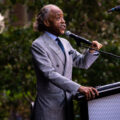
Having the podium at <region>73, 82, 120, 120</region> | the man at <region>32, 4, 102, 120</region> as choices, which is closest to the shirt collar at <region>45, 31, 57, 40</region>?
the man at <region>32, 4, 102, 120</region>

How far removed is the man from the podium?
0.16 metres

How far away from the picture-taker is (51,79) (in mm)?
3783

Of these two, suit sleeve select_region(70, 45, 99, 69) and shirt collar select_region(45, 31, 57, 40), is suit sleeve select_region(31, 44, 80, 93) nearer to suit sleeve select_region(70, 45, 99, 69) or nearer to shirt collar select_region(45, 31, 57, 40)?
shirt collar select_region(45, 31, 57, 40)

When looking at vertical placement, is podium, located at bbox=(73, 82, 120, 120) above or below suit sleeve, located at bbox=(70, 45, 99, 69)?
below

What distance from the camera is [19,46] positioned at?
28.7 ft

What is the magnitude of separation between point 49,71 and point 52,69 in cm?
4

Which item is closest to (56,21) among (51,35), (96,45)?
(51,35)

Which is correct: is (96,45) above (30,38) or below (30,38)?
above

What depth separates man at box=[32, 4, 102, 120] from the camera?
3.80 meters

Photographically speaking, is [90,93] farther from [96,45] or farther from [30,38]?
[30,38]

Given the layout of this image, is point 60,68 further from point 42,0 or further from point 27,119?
point 27,119

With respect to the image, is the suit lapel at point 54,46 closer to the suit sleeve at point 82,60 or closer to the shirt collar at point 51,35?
the shirt collar at point 51,35

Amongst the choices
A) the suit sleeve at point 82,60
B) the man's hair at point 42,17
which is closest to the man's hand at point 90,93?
the suit sleeve at point 82,60

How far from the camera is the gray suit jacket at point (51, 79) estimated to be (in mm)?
3797
